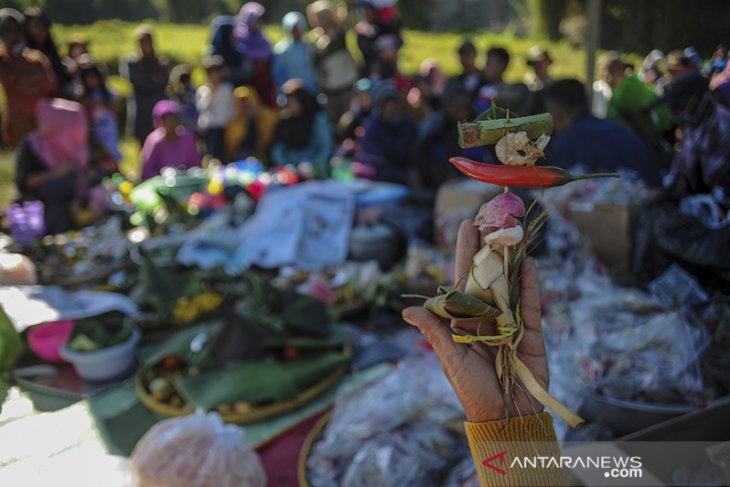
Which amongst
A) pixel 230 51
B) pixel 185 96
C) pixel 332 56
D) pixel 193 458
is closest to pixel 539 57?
pixel 332 56

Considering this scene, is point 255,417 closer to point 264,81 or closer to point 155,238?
point 155,238

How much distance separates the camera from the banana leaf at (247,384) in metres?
2.37

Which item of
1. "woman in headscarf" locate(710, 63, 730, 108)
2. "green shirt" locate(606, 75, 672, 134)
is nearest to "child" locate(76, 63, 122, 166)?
"green shirt" locate(606, 75, 672, 134)

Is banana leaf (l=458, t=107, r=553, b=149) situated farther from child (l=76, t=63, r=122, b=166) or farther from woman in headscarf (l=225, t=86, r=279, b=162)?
child (l=76, t=63, r=122, b=166)

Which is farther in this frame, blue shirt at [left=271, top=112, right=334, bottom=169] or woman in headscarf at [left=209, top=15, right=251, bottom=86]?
woman in headscarf at [left=209, top=15, right=251, bottom=86]

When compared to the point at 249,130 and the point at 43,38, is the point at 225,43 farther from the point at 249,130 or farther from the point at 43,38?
the point at 43,38

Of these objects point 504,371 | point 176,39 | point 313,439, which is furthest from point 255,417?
point 176,39

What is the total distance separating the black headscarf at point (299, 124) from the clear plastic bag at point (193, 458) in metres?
4.00

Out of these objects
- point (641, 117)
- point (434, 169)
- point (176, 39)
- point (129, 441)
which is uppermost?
point (176, 39)

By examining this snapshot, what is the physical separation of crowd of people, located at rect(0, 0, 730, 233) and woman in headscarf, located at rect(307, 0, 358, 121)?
0.05 ft

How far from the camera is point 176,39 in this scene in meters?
16.7

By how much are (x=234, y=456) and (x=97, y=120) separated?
5186mm

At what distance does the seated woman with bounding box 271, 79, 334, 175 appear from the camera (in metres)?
5.46
